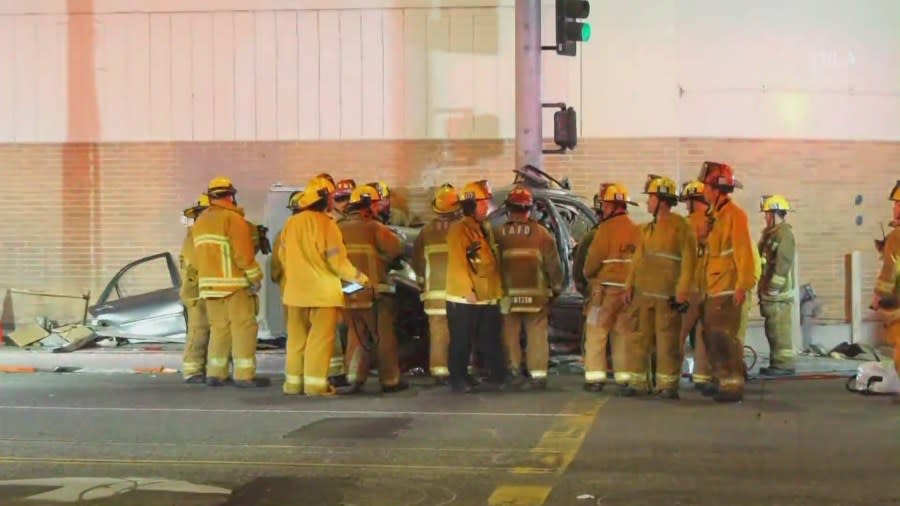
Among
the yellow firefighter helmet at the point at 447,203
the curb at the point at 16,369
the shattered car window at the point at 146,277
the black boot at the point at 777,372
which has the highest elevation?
the yellow firefighter helmet at the point at 447,203

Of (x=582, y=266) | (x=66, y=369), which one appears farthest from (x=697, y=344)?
(x=66, y=369)

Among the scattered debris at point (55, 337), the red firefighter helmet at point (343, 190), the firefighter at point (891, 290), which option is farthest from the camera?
the scattered debris at point (55, 337)

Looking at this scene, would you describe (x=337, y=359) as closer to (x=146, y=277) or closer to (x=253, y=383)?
(x=253, y=383)

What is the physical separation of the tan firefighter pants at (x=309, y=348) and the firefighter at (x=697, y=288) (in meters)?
3.25

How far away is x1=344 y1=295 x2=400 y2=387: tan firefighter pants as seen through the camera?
34.5 feet

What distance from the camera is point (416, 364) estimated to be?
1173 cm

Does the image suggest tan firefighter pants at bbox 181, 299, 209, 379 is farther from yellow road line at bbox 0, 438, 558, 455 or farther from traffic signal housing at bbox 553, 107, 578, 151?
traffic signal housing at bbox 553, 107, 578, 151

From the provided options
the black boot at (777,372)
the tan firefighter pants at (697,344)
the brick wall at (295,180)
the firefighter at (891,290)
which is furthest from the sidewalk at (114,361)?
the firefighter at (891,290)

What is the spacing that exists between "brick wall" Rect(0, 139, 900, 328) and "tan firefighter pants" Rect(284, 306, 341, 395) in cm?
575

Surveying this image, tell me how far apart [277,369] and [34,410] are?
3.34m

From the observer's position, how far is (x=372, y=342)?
10.7 meters

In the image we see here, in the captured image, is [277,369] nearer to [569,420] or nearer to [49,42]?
[569,420]

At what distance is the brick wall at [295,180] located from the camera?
51.5 ft

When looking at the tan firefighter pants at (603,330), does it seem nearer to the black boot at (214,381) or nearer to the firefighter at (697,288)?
the firefighter at (697,288)
